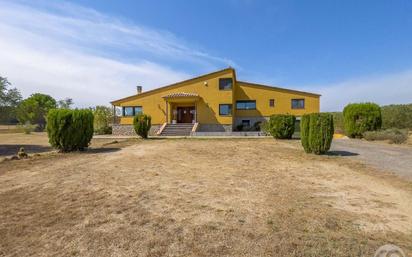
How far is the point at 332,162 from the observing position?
8641 mm

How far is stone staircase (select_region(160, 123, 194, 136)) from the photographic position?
2356 centimetres

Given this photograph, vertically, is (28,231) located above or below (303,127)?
below

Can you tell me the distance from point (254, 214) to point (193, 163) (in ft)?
15.5

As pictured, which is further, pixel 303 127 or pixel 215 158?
pixel 303 127

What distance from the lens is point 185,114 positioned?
28.1m

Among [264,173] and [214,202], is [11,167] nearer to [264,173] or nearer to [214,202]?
[214,202]

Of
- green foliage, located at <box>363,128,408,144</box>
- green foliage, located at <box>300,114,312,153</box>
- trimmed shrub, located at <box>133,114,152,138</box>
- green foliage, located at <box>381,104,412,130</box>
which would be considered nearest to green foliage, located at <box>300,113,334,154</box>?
green foliage, located at <box>300,114,312,153</box>

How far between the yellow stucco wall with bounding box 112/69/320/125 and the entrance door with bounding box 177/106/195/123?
1.96 feet

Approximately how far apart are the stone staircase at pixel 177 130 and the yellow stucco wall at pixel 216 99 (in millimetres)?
1895

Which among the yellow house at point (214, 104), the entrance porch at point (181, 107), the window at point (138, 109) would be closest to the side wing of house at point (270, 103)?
the yellow house at point (214, 104)

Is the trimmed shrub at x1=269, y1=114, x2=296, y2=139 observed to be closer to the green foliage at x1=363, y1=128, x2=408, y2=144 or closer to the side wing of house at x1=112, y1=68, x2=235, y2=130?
the green foliage at x1=363, y1=128, x2=408, y2=144

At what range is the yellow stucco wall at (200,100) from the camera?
26.1m

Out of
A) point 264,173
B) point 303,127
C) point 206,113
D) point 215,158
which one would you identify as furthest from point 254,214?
point 206,113

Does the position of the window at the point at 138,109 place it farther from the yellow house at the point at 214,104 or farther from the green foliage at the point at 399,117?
the green foliage at the point at 399,117
